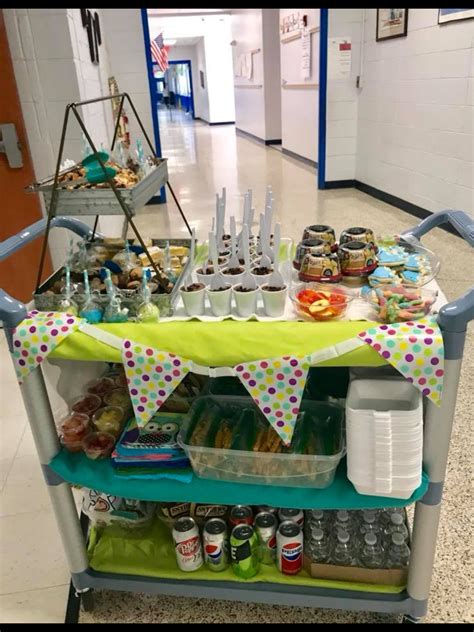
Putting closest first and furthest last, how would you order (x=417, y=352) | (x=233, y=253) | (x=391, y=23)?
(x=417, y=352) → (x=233, y=253) → (x=391, y=23)

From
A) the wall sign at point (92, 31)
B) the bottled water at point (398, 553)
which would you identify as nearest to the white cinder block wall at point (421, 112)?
the wall sign at point (92, 31)

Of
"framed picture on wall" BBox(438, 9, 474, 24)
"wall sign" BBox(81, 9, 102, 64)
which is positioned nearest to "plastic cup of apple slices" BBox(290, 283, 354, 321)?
"wall sign" BBox(81, 9, 102, 64)

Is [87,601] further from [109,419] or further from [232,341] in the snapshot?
[232,341]

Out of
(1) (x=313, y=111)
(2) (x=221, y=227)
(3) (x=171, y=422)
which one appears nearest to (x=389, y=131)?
(1) (x=313, y=111)

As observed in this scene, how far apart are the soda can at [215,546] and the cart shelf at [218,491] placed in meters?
0.19

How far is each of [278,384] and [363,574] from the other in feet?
2.18

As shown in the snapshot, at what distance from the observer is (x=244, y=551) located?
4.83 ft

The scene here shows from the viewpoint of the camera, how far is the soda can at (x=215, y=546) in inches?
59.0

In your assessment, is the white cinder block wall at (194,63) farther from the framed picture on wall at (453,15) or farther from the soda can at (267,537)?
the soda can at (267,537)

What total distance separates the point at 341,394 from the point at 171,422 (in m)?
0.56

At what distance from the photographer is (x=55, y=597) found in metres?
1.68

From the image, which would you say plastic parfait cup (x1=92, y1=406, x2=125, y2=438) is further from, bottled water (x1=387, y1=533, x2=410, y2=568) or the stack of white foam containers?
bottled water (x1=387, y1=533, x2=410, y2=568)

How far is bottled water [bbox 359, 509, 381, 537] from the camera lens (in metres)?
1.56

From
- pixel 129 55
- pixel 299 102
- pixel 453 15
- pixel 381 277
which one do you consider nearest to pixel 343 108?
pixel 299 102
